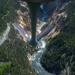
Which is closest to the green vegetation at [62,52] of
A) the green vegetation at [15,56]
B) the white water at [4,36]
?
the green vegetation at [15,56]

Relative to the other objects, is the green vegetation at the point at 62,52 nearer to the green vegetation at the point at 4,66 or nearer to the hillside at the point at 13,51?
the hillside at the point at 13,51

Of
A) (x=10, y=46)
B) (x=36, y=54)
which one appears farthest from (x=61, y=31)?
(x=10, y=46)

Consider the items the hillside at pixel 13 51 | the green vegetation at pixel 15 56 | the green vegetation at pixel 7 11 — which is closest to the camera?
the green vegetation at pixel 15 56

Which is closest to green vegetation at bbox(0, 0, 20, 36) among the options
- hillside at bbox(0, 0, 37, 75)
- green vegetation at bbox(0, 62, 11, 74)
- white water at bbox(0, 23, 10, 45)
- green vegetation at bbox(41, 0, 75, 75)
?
hillside at bbox(0, 0, 37, 75)

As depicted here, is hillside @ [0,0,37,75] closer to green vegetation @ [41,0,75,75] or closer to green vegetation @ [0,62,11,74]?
green vegetation @ [0,62,11,74]

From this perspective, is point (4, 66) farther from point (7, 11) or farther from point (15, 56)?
point (7, 11)

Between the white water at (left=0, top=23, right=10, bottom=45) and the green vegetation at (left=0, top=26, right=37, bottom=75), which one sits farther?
A: the white water at (left=0, top=23, right=10, bottom=45)
